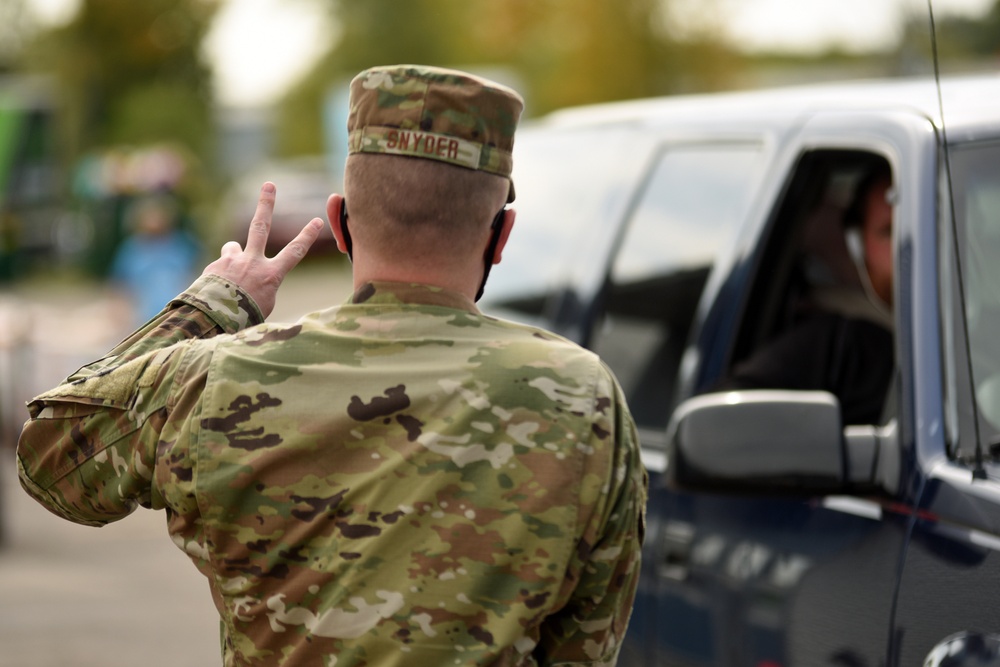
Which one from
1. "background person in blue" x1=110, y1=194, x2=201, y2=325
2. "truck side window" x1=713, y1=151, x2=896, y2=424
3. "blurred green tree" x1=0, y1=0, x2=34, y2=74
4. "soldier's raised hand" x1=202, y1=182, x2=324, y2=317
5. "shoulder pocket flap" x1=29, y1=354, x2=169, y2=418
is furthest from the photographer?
"blurred green tree" x1=0, y1=0, x2=34, y2=74

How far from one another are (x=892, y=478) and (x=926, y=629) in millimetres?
298

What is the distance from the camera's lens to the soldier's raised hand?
7.71 feet

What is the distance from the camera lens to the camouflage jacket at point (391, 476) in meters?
2.04

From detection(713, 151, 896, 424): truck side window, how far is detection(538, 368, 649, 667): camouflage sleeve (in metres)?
1.35

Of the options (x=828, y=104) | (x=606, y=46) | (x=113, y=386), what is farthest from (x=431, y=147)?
(x=606, y=46)

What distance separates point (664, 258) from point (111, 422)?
2167 millimetres

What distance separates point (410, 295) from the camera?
2.13 metres

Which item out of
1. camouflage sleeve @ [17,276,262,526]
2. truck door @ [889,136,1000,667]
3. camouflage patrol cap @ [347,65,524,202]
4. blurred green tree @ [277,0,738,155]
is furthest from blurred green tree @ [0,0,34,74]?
camouflage patrol cap @ [347,65,524,202]

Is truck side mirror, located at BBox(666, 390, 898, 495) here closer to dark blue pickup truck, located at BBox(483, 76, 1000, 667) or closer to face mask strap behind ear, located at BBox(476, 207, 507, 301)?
dark blue pickup truck, located at BBox(483, 76, 1000, 667)

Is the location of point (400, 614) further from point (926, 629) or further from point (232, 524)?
point (926, 629)

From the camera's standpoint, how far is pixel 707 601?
122 inches

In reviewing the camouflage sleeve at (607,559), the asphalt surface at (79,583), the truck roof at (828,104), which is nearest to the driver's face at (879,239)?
the truck roof at (828,104)

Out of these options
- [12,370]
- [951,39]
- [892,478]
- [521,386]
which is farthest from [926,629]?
[12,370]

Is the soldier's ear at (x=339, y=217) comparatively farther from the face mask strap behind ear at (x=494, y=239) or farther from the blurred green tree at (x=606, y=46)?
the blurred green tree at (x=606, y=46)
